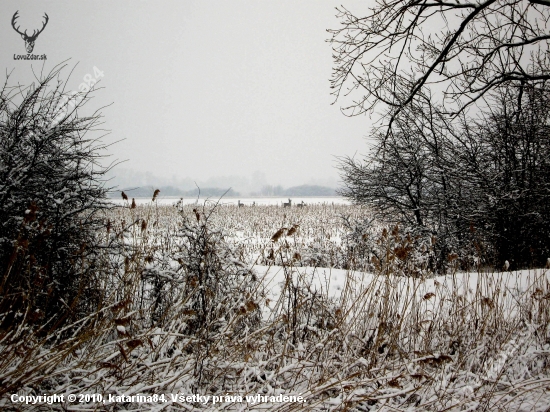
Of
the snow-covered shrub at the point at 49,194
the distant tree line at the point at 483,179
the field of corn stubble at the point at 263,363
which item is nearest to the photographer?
the field of corn stubble at the point at 263,363

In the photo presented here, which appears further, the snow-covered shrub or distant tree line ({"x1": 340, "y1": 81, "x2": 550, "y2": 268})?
distant tree line ({"x1": 340, "y1": 81, "x2": 550, "y2": 268})

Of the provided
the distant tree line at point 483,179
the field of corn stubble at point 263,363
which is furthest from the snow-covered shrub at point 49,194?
the distant tree line at point 483,179

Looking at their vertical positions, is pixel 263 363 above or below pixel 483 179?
below

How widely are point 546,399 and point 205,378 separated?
220 cm

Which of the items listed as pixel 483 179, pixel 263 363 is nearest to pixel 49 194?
pixel 263 363

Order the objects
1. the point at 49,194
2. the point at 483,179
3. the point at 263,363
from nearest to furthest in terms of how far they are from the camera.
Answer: the point at 263,363 → the point at 49,194 → the point at 483,179

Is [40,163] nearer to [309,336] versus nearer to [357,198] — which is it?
[309,336]

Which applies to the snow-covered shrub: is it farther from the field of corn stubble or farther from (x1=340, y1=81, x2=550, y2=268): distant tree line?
(x1=340, y1=81, x2=550, y2=268): distant tree line

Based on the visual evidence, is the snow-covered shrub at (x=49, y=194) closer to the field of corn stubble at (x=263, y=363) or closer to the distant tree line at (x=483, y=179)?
the field of corn stubble at (x=263, y=363)

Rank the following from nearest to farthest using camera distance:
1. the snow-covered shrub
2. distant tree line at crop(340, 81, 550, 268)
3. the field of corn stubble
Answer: the field of corn stubble → the snow-covered shrub → distant tree line at crop(340, 81, 550, 268)

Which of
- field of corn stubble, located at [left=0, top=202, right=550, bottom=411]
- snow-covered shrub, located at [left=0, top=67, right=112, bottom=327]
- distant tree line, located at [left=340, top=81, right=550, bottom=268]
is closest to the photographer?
field of corn stubble, located at [left=0, top=202, right=550, bottom=411]

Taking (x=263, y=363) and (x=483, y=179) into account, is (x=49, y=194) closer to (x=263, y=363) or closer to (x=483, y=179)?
(x=263, y=363)

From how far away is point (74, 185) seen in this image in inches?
138

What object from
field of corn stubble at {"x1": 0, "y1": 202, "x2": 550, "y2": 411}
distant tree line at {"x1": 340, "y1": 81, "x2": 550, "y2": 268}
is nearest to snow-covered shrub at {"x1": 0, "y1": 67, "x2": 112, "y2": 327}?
field of corn stubble at {"x1": 0, "y1": 202, "x2": 550, "y2": 411}
